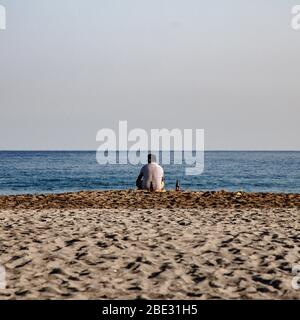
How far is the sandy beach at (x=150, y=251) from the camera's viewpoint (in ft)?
23.6

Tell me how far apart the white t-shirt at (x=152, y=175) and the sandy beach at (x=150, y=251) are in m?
2.87

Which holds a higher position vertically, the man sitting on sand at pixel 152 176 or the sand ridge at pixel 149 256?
the man sitting on sand at pixel 152 176

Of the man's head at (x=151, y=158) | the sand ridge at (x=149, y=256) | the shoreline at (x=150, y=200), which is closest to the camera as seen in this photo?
the sand ridge at (x=149, y=256)

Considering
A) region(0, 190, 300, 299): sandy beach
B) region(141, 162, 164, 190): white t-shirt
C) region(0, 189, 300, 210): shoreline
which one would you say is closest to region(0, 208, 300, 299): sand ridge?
region(0, 190, 300, 299): sandy beach

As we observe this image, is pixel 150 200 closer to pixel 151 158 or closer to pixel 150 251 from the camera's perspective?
pixel 151 158

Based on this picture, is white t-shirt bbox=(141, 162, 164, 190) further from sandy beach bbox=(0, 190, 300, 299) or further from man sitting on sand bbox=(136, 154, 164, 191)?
sandy beach bbox=(0, 190, 300, 299)

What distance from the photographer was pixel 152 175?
743 inches

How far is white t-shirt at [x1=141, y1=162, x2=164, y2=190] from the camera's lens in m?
18.6

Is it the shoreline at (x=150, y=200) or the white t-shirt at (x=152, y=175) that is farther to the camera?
the white t-shirt at (x=152, y=175)

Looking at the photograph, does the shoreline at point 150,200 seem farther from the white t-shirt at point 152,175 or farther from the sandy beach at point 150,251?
the white t-shirt at point 152,175

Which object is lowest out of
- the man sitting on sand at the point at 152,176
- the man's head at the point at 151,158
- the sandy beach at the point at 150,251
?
the sandy beach at the point at 150,251

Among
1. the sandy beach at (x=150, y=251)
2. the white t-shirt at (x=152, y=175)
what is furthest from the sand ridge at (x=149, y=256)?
the white t-shirt at (x=152, y=175)
